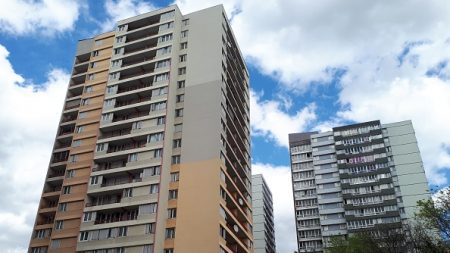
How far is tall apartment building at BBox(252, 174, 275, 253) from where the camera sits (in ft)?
446

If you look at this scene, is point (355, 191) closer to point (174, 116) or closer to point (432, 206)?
point (174, 116)

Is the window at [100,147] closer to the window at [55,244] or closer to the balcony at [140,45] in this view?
the window at [55,244]

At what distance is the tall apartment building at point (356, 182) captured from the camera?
365 ft

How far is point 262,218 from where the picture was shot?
14112cm

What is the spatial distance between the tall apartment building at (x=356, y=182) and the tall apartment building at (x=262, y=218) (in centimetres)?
1449

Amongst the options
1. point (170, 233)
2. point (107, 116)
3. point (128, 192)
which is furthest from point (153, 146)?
point (170, 233)

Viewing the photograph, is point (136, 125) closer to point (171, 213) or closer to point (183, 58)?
point (183, 58)

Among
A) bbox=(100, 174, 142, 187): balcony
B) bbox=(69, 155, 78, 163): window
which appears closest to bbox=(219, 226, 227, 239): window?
bbox=(100, 174, 142, 187): balcony

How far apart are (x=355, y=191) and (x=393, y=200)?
10.1m

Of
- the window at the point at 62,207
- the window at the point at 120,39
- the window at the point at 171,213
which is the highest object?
the window at the point at 120,39

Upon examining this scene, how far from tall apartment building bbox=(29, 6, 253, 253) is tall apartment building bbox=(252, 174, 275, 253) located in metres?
63.1

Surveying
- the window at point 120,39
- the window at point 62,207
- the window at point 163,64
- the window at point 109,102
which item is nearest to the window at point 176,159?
the window at point 109,102

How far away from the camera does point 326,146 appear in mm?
134250

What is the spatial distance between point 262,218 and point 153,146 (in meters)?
87.6
